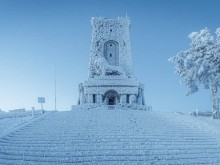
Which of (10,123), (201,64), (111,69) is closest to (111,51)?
(111,69)

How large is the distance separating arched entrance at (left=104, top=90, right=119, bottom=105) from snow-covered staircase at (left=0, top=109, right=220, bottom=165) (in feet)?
69.7

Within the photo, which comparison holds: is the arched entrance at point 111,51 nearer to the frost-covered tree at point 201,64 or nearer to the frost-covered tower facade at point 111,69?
the frost-covered tower facade at point 111,69

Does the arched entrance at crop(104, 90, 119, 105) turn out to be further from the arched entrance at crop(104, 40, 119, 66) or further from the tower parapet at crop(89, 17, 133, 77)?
the arched entrance at crop(104, 40, 119, 66)

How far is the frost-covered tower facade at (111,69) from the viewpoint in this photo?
3888 cm

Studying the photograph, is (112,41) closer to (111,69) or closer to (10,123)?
(111,69)

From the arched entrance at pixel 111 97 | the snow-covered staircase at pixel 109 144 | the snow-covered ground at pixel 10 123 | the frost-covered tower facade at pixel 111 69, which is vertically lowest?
the snow-covered staircase at pixel 109 144

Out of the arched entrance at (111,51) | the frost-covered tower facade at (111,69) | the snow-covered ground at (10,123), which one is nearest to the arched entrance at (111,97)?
the frost-covered tower facade at (111,69)

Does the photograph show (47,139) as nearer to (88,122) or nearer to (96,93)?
(88,122)

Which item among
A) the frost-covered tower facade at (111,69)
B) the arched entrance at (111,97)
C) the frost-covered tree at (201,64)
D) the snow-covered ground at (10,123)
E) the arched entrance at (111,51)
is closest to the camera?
the snow-covered ground at (10,123)

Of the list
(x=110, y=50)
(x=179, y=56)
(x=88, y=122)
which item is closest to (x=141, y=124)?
(x=88, y=122)

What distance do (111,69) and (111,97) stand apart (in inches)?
141

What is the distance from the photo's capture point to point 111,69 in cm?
3956

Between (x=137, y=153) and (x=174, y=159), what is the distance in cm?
135

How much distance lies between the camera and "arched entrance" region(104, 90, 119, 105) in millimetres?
40000
